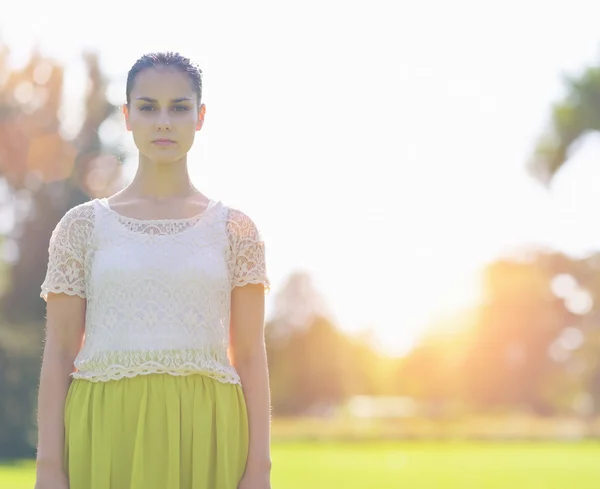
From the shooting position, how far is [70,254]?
3053 millimetres

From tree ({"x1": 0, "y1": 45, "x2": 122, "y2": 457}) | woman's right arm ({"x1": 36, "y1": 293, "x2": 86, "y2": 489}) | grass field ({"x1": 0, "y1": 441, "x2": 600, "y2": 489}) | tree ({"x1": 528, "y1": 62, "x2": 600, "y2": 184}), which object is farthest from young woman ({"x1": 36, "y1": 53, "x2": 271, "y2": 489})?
tree ({"x1": 0, "y1": 45, "x2": 122, "y2": 457})

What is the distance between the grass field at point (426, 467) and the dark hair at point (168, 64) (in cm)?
1373

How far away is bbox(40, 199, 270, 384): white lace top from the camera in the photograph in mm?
2961

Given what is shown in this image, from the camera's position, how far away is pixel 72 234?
10.1ft

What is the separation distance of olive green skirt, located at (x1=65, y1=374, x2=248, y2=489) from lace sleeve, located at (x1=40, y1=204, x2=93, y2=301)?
280 millimetres

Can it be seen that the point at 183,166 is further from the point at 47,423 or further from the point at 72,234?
the point at 47,423

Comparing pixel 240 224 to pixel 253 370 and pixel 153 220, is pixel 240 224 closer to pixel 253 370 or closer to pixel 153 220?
pixel 153 220

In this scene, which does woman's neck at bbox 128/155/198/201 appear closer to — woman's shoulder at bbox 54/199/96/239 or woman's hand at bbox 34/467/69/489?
woman's shoulder at bbox 54/199/96/239

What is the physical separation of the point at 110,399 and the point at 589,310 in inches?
1827

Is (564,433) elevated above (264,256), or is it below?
below

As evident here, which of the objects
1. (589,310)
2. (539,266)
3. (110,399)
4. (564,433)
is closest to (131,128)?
(110,399)

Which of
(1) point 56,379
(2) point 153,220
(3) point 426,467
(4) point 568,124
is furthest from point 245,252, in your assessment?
(3) point 426,467

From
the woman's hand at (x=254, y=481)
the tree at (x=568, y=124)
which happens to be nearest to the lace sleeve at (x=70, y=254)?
the woman's hand at (x=254, y=481)

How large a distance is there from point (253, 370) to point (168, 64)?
0.91 m
